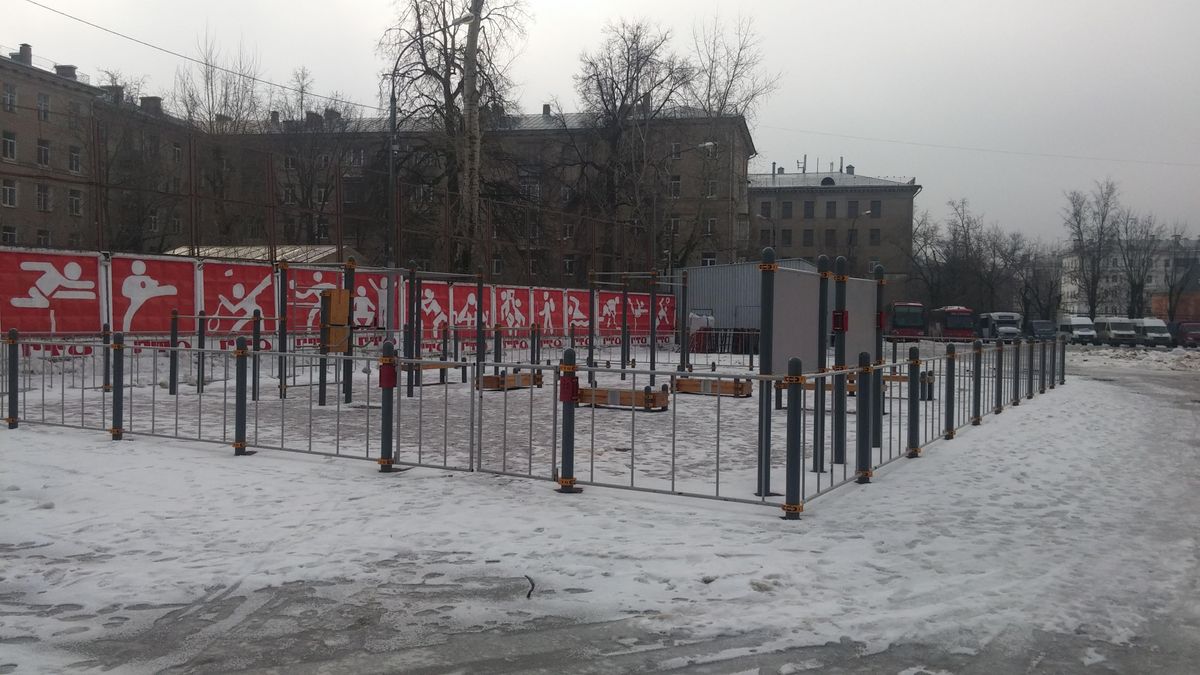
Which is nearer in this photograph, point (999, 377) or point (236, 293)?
point (999, 377)

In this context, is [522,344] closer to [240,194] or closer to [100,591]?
[240,194]

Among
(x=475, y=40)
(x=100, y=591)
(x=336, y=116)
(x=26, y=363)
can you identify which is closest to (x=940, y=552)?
(x=100, y=591)

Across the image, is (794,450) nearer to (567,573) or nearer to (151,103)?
(567,573)

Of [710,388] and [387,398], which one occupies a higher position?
[387,398]

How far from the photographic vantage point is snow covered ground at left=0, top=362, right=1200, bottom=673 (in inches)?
188

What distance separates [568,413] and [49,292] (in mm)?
15851

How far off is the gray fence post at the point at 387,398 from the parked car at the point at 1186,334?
2480 inches

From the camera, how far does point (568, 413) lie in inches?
329

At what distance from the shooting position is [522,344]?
92.1 ft

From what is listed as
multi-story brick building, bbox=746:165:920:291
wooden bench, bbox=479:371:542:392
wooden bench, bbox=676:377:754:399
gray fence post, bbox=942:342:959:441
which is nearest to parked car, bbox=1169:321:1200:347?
multi-story brick building, bbox=746:165:920:291

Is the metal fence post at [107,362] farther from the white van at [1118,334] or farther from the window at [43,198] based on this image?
the white van at [1118,334]

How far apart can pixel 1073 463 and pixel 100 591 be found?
31.7ft

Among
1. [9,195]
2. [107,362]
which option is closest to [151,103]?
[9,195]

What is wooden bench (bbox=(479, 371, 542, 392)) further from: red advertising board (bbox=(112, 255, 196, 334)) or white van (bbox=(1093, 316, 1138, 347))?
white van (bbox=(1093, 316, 1138, 347))
